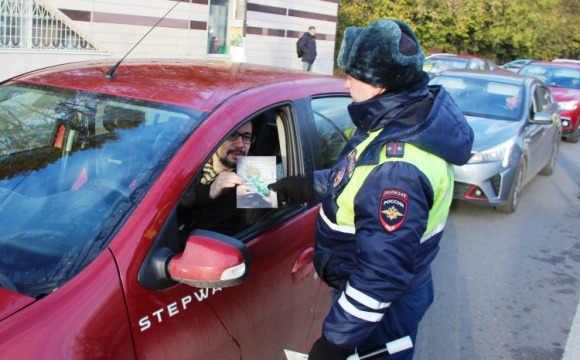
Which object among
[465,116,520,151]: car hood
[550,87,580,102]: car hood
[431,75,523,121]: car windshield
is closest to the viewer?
[465,116,520,151]: car hood

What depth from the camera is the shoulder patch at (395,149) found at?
1852 mm

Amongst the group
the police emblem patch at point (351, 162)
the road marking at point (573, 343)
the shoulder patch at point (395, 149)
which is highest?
the shoulder patch at point (395, 149)

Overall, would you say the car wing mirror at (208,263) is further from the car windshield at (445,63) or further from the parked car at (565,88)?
the car windshield at (445,63)

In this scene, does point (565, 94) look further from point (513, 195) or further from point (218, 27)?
point (218, 27)

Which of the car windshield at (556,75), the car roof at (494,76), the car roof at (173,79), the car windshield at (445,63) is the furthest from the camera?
the car windshield at (445,63)

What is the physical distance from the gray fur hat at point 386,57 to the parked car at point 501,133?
441 cm

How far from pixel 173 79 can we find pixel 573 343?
324 centimetres

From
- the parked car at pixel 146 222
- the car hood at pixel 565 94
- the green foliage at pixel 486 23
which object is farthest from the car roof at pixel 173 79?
the green foliage at pixel 486 23

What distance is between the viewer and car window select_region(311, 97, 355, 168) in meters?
2.89

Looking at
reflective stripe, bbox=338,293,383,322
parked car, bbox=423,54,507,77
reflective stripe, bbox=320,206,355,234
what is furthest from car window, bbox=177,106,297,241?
parked car, bbox=423,54,507,77

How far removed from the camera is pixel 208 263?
1.78 metres

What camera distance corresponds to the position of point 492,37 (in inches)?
1267

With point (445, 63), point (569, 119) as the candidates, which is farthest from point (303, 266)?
point (445, 63)

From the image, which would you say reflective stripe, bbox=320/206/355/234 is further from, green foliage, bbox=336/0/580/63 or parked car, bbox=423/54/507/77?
green foliage, bbox=336/0/580/63
